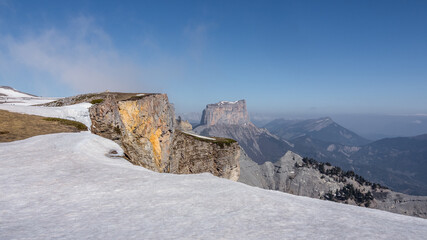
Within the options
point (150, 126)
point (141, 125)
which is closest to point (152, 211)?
point (141, 125)

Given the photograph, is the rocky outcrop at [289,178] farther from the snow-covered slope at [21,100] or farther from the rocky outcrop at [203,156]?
the snow-covered slope at [21,100]

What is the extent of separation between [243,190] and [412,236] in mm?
5835

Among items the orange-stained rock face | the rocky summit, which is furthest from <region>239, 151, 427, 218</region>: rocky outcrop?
the orange-stained rock face

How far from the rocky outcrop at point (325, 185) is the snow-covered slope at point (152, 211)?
5665 inches

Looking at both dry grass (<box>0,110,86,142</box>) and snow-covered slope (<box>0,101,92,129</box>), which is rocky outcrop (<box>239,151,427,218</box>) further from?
dry grass (<box>0,110,86,142</box>)

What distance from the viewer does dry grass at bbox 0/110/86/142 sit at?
17.2 meters

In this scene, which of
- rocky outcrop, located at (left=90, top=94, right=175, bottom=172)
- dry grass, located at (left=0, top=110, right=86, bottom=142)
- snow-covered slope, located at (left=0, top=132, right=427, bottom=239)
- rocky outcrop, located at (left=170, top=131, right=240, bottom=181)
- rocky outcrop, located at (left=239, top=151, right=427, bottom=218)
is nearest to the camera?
snow-covered slope, located at (left=0, top=132, right=427, bottom=239)

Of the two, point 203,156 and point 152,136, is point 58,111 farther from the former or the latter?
point 203,156

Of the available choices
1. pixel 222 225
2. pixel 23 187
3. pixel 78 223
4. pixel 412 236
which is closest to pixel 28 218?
pixel 78 223

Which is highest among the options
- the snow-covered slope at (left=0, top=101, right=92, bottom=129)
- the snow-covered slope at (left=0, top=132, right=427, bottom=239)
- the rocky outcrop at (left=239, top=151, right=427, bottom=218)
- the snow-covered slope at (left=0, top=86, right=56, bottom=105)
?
the snow-covered slope at (left=0, top=86, right=56, bottom=105)

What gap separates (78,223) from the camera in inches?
249

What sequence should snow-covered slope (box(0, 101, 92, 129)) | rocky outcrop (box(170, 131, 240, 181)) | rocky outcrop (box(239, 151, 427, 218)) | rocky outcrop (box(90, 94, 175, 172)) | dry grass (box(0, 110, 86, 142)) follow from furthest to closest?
1. rocky outcrop (box(239, 151, 427, 218))
2. rocky outcrop (box(170, 131, 240, 181))
3. rocky outcrop (box(90, 94, 175, 172))
4. snow-covered slope (box(0, 101, 92, 129))
5. dry grass (box(0, 110, 86, 142))

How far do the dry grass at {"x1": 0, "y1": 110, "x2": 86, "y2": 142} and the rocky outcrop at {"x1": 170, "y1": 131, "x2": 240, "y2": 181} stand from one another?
38.5 metres

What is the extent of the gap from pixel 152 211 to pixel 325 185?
193079mm
